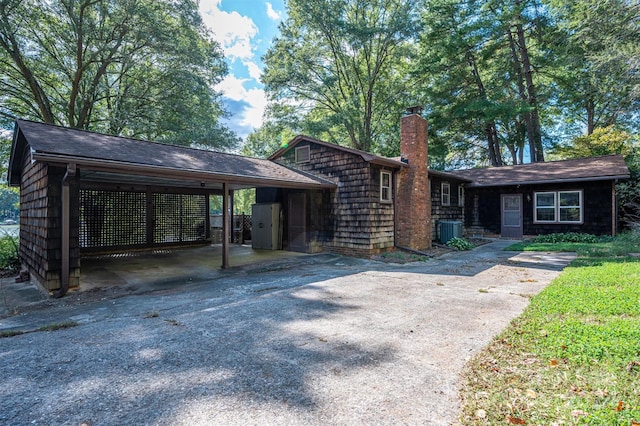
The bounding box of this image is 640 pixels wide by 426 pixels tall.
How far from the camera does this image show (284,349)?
3.34m

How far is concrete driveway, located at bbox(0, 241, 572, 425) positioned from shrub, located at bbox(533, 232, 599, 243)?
8465 mm

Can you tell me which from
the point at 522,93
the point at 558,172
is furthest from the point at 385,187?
the point at 522,93

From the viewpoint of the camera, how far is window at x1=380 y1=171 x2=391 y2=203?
10672mm

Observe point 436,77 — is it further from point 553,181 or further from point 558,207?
point 558,207

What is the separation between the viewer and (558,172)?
14.2 m

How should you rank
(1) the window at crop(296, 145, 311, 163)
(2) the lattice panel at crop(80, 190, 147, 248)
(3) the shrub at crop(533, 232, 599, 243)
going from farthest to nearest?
(3) the shrub at crop(533, 232, 599, 243) → (1) the window at crop(296, 145, 311, 163) → (2) the lattice panel at crop(80, 190, 147, 248)

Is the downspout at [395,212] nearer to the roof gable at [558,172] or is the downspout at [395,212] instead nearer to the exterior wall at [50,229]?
the roof gable at [558,172]

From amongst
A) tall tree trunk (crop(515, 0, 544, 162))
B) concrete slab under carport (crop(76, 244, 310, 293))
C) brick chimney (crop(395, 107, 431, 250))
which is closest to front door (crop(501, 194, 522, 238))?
brick chimney (crop(395, 107, 431, 250))

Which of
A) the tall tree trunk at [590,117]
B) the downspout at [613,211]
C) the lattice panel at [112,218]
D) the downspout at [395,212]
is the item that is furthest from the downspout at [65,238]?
the tall tree trunk at [590,117]

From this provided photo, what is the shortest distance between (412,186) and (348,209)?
93.3 inches

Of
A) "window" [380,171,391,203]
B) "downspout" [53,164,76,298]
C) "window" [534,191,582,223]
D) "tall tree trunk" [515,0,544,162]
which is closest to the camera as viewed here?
"downspout" [53,164,76,298]

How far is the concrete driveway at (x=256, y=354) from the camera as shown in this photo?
2277mm

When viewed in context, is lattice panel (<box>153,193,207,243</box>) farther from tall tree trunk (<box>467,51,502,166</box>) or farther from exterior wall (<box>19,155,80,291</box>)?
tall tree trunk (<box>467,51,502,166</box>)

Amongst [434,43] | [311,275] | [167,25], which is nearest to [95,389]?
[311,275]
